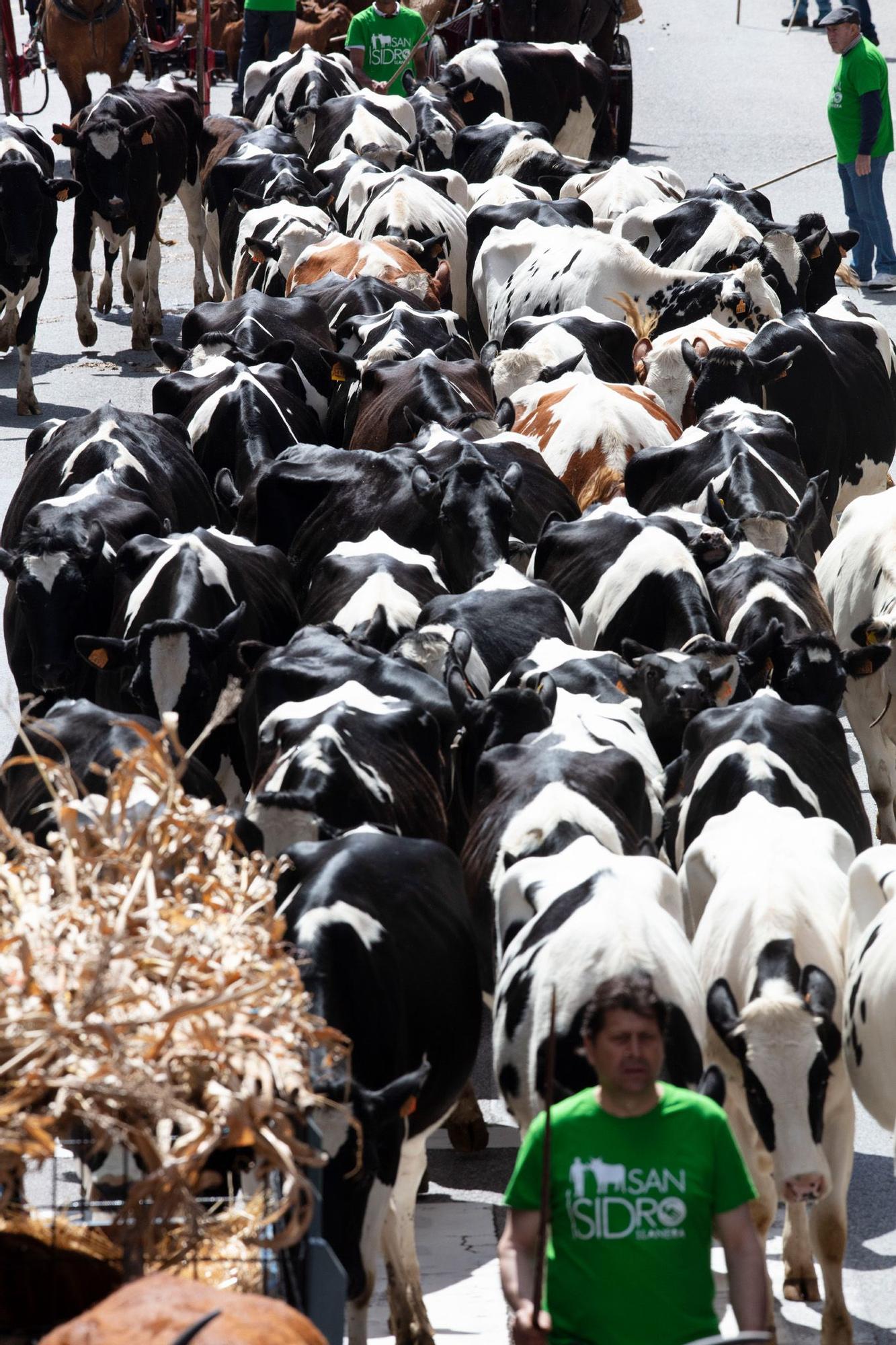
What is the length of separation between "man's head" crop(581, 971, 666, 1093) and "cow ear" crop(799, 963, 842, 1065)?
1.54 meters

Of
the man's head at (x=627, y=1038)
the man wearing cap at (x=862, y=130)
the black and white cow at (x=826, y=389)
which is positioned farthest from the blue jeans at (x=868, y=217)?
the man's head at (x=627, y=1038)

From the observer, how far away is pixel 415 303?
1209 centimetres

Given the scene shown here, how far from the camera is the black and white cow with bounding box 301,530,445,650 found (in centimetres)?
762

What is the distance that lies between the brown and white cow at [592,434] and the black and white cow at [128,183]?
6.36 meters

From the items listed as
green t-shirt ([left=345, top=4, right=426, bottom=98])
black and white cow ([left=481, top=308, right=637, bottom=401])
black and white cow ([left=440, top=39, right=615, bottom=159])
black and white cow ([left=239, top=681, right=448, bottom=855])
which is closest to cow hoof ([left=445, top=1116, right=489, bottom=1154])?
black and white cow ([left=239, top=681, right=448, bottom=855])

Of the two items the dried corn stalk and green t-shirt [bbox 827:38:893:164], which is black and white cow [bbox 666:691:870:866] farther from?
green t-shirt [bbox 827:38:893:164]

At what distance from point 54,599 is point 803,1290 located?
4.04 m

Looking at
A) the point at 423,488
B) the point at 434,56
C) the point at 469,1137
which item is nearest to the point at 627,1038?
the point at 469,1137

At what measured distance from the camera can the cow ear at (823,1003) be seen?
4.87 metres

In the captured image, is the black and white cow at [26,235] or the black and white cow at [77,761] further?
the black and white cow at [26,235]

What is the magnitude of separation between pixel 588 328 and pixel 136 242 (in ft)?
17.7

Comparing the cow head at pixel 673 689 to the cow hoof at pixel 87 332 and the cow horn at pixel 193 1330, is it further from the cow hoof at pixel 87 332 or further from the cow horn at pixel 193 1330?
the cow hoof at pixel 87 332

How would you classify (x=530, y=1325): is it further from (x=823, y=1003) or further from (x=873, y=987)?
(x=873, y=987)

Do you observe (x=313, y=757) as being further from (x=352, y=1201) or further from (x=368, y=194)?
(x=368, y=194)
